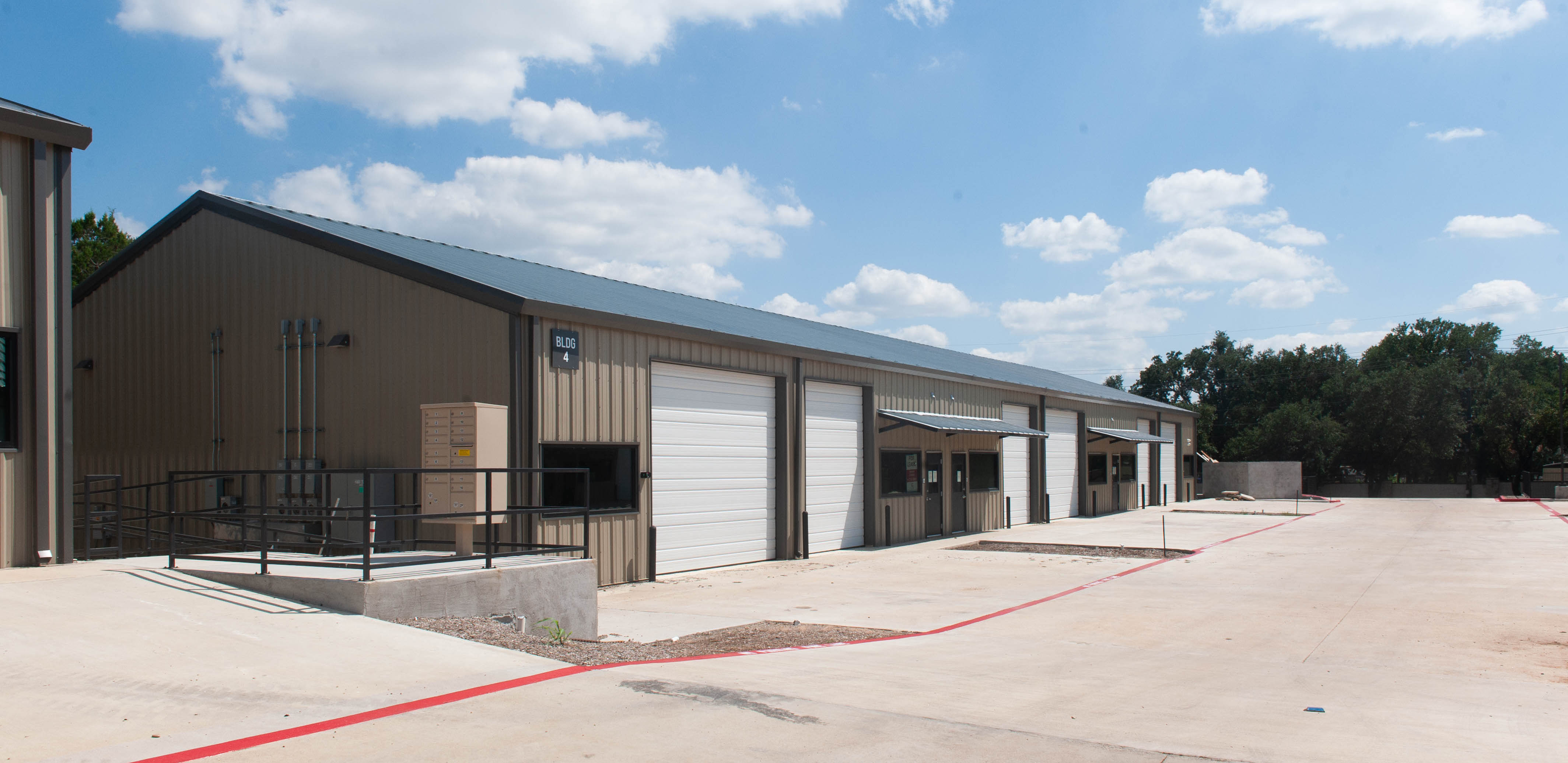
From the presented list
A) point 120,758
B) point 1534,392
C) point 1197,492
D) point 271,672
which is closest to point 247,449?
point 271,672

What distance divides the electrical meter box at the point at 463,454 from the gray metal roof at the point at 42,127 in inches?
177

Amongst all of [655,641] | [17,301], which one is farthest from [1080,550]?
[17,301]

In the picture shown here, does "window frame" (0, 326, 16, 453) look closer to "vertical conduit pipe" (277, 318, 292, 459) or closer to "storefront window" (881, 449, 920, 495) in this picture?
"vertical conduit pipe" (277, 318, 292, 459)

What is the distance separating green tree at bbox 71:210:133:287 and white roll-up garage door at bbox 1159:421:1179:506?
140ft

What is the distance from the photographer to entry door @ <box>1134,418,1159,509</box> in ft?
133

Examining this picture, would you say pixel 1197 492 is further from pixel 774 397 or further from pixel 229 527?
pixel 229 527

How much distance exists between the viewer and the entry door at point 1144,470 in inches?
1601

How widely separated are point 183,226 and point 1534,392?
84.0m

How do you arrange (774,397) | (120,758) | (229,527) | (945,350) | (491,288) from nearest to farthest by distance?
(120,758) < (491,288) < (229,527) < (774,397) < (945,350)

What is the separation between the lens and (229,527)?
571 inches

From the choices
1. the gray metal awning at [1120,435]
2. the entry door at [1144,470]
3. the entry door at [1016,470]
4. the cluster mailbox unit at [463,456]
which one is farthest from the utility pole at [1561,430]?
the cluster mailbox unit at [463,456]

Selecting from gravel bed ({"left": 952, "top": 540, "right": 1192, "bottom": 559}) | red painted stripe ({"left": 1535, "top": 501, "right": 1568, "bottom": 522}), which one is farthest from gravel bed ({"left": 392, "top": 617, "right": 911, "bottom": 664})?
red painted stripe ({"left": 1535, "top": 501, "right": 1568, "bottom": 522})

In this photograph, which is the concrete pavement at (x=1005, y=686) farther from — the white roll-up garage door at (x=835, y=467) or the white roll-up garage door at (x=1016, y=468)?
the white roll-up garage door at (x=1016, y=468)

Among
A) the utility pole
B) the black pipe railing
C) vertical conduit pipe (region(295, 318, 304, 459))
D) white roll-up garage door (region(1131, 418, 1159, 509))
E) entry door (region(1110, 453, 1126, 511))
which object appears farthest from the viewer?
the utility pole
